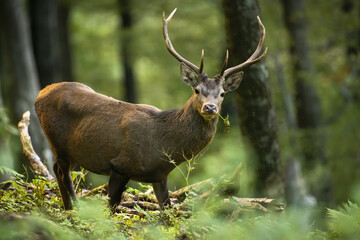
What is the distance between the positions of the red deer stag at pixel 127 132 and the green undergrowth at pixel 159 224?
422 mm

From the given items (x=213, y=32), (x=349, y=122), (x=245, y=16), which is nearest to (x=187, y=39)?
(x=213, y=32)

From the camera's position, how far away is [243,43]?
24.8 feet

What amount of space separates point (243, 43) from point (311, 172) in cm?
865

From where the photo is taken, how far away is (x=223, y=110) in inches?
688

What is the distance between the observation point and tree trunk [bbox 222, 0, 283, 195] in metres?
7.59

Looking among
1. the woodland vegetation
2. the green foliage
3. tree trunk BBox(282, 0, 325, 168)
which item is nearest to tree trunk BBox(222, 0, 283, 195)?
the woodland vegetation

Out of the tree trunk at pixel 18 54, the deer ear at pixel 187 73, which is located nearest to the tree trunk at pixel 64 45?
the tree trunk at pixel 18 54

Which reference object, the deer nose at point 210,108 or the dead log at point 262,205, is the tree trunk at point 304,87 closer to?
the dead log at point 262,205

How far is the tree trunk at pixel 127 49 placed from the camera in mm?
18625

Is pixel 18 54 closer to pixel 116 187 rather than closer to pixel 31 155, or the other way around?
pixel 31 155

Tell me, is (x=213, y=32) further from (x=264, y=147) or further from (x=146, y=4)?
(x=264, y=147)

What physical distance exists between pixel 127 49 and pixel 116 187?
1291 cm

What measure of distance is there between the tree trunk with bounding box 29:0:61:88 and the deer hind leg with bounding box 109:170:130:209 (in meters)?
8.79

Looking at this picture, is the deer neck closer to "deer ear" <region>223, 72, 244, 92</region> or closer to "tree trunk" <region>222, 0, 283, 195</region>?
"deer ear" <region>223, 72, 244, 92</region>
